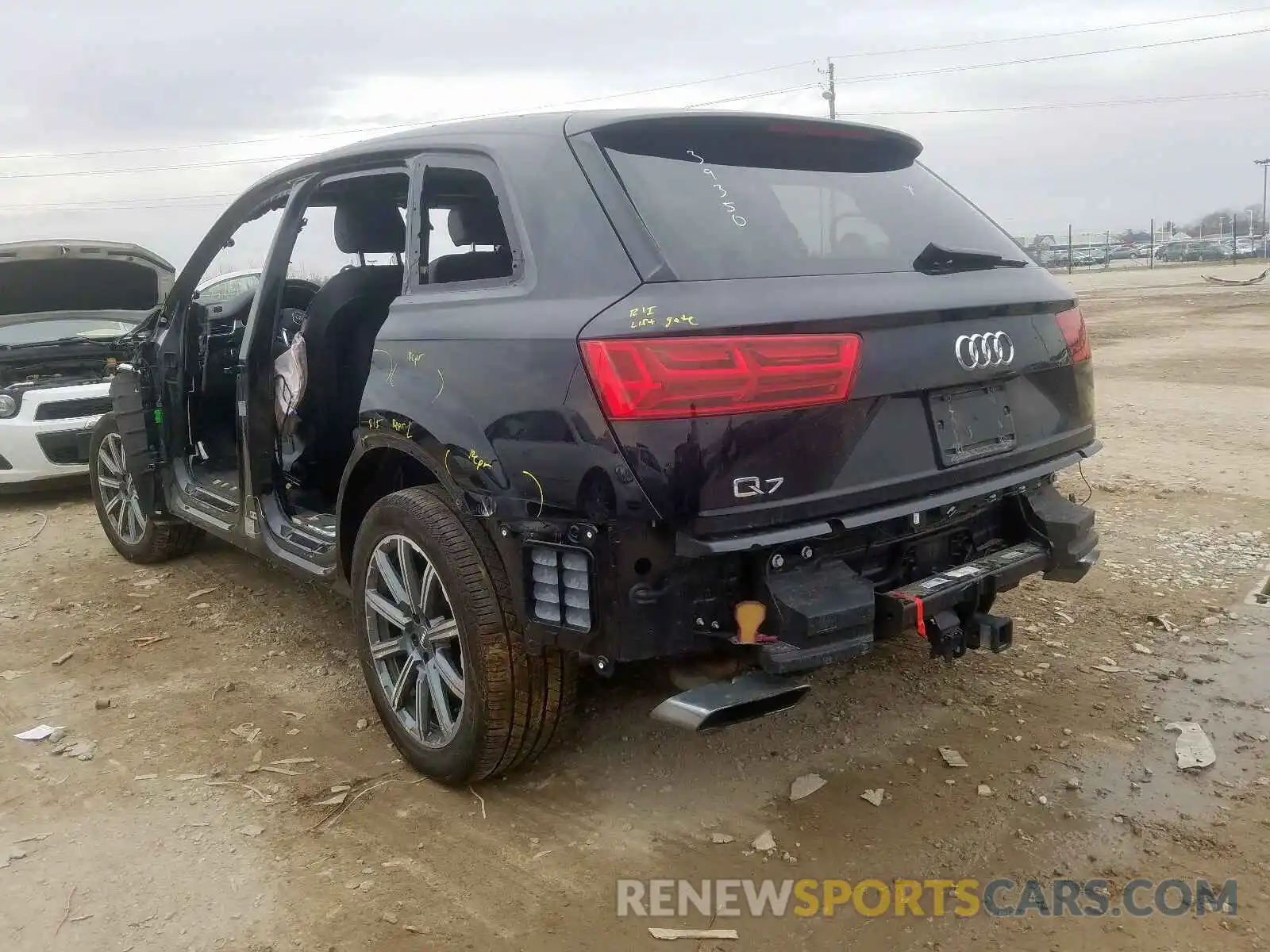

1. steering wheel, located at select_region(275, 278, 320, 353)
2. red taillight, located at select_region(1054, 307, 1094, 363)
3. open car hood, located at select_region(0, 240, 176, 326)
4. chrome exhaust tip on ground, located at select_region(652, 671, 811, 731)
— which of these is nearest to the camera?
chrome exhaust tip on ground, located at select_region(652, 671, 811, 731)

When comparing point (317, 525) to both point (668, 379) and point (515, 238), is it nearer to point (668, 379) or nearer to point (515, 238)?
point (515, 238)

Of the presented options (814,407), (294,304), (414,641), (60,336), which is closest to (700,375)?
(814,407)

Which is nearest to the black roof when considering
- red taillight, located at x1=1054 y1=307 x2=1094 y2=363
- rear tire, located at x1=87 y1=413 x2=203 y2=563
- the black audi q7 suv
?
the black audi q7 suv

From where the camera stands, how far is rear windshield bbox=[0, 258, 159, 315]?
311 inches

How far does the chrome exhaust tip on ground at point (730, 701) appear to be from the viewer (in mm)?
2350

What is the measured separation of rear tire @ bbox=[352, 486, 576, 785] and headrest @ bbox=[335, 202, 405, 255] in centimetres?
139

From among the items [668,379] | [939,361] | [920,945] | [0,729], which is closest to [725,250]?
[668,379]

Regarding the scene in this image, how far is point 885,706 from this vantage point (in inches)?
136

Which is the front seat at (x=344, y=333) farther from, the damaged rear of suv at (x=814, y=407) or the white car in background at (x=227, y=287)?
the damaged rear of suv at (x=814, y=407)

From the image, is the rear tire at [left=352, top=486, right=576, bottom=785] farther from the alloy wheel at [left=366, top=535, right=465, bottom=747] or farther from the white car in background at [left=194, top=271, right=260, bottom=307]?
the white car in background at [left=194, top=271, right=260, bottom=307]

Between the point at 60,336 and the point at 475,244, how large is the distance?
6214 mm

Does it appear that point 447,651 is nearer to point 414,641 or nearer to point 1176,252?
point 414,641

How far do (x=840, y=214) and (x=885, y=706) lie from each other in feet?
5.52

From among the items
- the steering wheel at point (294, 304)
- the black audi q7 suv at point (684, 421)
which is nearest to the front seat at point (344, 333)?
the black audi q7 suv at point (684, 421)
